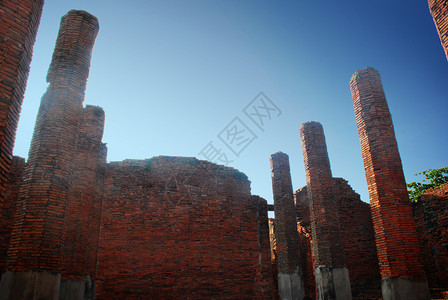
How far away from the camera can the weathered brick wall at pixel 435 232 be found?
36.0ft

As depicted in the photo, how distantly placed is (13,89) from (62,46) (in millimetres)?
4199

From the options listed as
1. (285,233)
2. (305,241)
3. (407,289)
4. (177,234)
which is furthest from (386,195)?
(305,241)

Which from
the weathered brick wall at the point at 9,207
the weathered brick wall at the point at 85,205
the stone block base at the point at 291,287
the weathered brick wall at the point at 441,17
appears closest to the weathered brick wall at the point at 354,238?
the stone block base at the point at 291,287

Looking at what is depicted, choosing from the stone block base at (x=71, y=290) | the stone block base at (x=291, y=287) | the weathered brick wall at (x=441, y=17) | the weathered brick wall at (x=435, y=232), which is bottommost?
the stone block base at (x=291, y=287)

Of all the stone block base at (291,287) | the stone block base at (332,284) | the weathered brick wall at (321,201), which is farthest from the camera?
the stone block base at (291,287)

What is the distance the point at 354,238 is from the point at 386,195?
885 cm

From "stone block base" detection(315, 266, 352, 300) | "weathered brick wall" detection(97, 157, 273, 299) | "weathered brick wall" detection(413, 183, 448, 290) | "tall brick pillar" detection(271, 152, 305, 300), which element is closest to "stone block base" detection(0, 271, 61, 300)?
"weathered brick wall" detection(97, 157, 273, 299)

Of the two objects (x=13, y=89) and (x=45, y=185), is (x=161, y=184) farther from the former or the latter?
(x=13, y=89)

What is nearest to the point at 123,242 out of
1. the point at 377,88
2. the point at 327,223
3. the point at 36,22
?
the point at 327,223

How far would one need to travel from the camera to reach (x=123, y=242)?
11547 millimetres

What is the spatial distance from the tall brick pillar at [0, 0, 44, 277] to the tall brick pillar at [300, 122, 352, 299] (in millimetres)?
9877

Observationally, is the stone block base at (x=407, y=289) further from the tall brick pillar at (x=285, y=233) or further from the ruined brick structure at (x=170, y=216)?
the tall brick pillar at (x=285, y=233)

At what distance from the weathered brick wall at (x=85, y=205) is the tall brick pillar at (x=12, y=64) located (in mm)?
4140

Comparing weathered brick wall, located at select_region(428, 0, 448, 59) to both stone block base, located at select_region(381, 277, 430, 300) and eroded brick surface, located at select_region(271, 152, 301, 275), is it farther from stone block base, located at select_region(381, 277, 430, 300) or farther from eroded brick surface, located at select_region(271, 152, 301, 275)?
eroded brick surface, located at select_region(271, 152, 301, 275)
